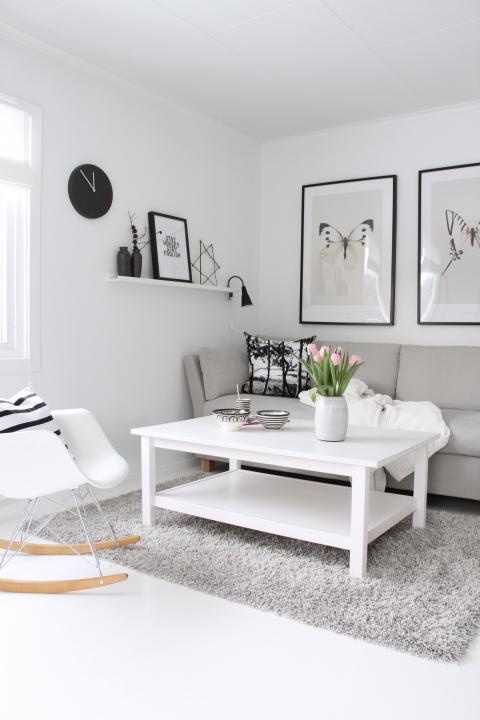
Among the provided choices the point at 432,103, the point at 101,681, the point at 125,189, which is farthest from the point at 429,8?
the point at 101,681

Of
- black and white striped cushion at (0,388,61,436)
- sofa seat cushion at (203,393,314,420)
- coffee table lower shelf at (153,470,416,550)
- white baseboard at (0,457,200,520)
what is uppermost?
black and white striped cushion at (0,388,61,436)

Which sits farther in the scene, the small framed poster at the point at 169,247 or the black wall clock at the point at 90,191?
the small framed poster at the point at 169,247

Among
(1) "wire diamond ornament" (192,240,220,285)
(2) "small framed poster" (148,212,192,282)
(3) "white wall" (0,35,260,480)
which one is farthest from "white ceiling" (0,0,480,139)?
(1) "wire diamond ornament" (192,240,220,285)

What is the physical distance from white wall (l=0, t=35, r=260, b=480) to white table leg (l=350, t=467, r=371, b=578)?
5.99 feet

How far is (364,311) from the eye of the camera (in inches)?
183

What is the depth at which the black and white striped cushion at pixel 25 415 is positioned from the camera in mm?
2445

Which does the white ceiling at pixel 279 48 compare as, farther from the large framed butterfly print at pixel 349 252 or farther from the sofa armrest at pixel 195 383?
the sofa armrest at pixel 195 383

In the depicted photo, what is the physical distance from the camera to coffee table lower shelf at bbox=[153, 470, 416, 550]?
8.24 ft

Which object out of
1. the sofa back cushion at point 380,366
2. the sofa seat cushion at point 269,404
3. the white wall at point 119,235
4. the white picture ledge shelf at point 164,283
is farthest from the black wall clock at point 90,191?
the sofa back cushion at point 380,366

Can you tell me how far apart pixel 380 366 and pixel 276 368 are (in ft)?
2.30

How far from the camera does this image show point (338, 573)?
2412mm

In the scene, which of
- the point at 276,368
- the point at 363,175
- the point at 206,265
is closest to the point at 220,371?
the point at 276,368

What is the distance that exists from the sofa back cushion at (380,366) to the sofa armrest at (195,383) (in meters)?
1.06

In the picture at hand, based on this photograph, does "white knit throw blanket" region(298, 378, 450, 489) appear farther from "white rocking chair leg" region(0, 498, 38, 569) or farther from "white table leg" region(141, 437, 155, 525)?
"white rocking chair leg" region(0, 498, 38, 569)
